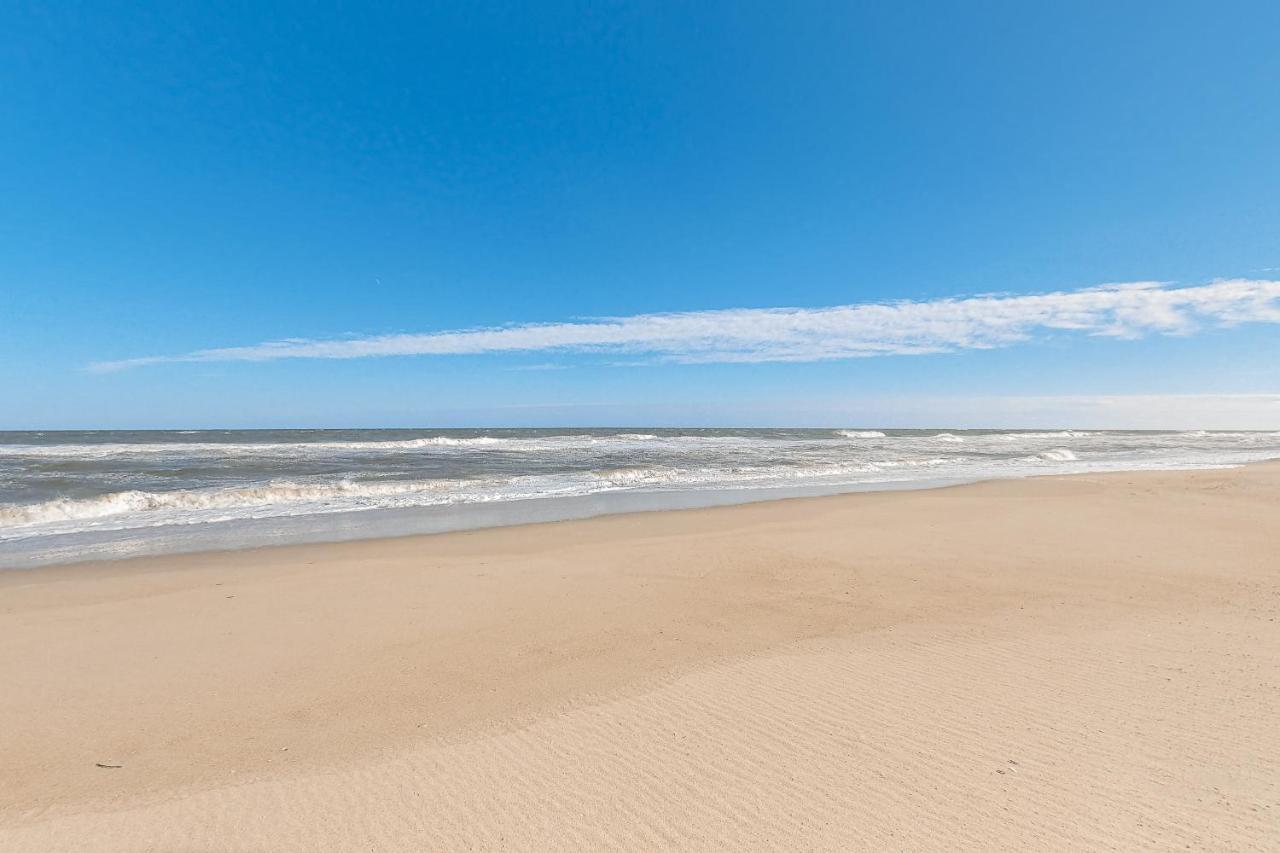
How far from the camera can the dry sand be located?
104 inches

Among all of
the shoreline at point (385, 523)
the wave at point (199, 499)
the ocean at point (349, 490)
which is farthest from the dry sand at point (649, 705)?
the wave at point (199, 499)

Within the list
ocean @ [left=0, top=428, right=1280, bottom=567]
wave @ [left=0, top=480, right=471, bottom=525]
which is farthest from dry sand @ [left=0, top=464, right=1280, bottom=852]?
wave @ [left=0, top=480, right=471, bottom=525]

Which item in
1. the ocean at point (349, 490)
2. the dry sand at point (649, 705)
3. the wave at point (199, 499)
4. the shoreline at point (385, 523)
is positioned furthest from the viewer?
the wave at point (199, 499)

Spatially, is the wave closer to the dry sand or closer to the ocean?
the ocean

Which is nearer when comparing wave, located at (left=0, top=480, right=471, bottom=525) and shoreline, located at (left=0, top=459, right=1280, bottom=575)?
shoreline, located at (left=0, top=459, right=1280, bottom=575)

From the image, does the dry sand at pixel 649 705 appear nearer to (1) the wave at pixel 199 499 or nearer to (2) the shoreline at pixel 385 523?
(2) the shoreline at pixel 385 523

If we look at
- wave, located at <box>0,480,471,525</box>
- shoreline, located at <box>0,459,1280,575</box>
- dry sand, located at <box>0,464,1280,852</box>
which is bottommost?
dry sand, located at <box>0,464,1280,852</box>

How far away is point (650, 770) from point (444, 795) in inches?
40.5

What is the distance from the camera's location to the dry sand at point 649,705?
104 inches

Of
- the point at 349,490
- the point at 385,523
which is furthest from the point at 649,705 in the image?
the point at 349,490

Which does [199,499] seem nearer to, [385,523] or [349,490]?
[349,490]

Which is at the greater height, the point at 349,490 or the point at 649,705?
the point at 349,490

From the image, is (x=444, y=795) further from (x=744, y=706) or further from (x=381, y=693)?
(x=744, y=706)

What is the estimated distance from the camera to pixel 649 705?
3.73 metres
